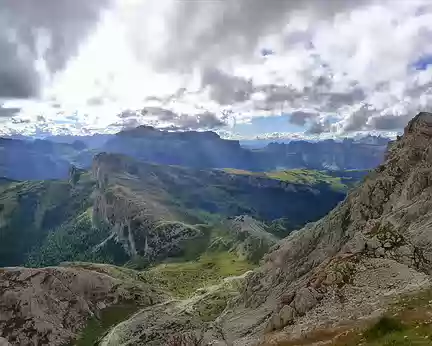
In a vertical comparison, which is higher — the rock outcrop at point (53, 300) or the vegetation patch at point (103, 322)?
the rock outcrop at point (53, 300)

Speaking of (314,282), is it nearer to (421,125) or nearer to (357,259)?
(357,259)

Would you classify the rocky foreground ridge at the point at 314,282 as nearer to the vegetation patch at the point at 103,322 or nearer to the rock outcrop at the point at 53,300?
the rock outcrop at the point at 53,300

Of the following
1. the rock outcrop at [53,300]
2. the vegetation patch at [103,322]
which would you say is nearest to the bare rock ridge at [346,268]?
the vegetation patch at [103,322]

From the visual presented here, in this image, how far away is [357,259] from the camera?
272 feet

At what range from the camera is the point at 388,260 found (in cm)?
8119

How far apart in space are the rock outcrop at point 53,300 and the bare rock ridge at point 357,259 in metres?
72.3

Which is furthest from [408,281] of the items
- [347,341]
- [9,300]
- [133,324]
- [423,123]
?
[9,300]

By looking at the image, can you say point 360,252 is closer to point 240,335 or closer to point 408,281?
point 408,281

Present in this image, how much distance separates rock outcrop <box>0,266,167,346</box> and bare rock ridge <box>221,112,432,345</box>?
7234 cm

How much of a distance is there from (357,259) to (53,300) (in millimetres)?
123180

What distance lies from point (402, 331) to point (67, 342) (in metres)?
133

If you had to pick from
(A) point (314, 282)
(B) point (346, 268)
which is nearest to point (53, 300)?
(A) point (314, 282)

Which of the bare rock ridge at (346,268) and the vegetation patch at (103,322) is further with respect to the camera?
the vegetation patch at (103,322)

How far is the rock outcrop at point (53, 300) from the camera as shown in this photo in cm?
15638
